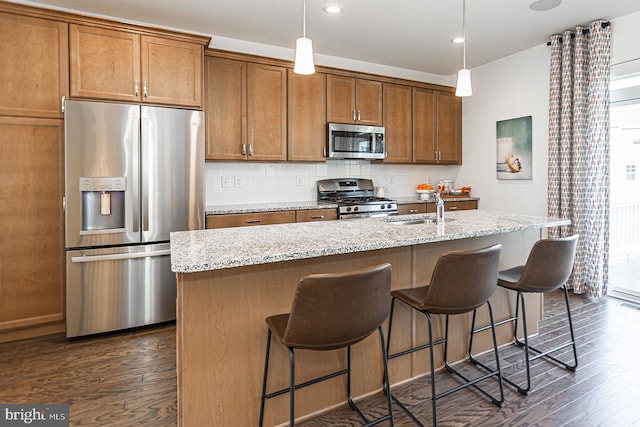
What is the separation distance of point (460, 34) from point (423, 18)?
0.62 meters

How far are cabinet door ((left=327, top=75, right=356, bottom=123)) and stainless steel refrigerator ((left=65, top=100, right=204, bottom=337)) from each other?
1624mm

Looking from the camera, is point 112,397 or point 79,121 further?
point 79,121

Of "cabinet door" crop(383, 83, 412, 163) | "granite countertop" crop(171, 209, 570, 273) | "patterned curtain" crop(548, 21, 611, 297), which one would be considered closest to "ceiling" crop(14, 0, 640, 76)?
"patterned curtain" crop(548, 21, 611, 297)

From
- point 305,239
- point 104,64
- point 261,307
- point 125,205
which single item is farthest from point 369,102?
point 261,307

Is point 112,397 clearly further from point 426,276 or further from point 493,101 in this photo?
point 493,101

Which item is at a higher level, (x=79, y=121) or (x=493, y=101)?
(x=493, y=101)

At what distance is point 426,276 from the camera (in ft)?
7.40

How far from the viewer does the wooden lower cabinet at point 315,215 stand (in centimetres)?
383

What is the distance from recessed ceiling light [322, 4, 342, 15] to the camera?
3160 millimetres

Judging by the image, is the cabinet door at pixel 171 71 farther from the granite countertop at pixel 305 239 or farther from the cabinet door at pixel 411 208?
the cabinet door at pixel 411 208

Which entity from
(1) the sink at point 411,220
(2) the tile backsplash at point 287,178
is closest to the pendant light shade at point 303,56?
(1) the sink at point 411,220

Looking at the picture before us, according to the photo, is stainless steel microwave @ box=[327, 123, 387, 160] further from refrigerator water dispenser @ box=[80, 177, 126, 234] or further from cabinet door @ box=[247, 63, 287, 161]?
refrigerator water dispenser @ box=[80, 177, 126, 234]

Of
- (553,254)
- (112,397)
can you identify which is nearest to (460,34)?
(553,254)

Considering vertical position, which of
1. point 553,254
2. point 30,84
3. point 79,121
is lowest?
point 553,254
